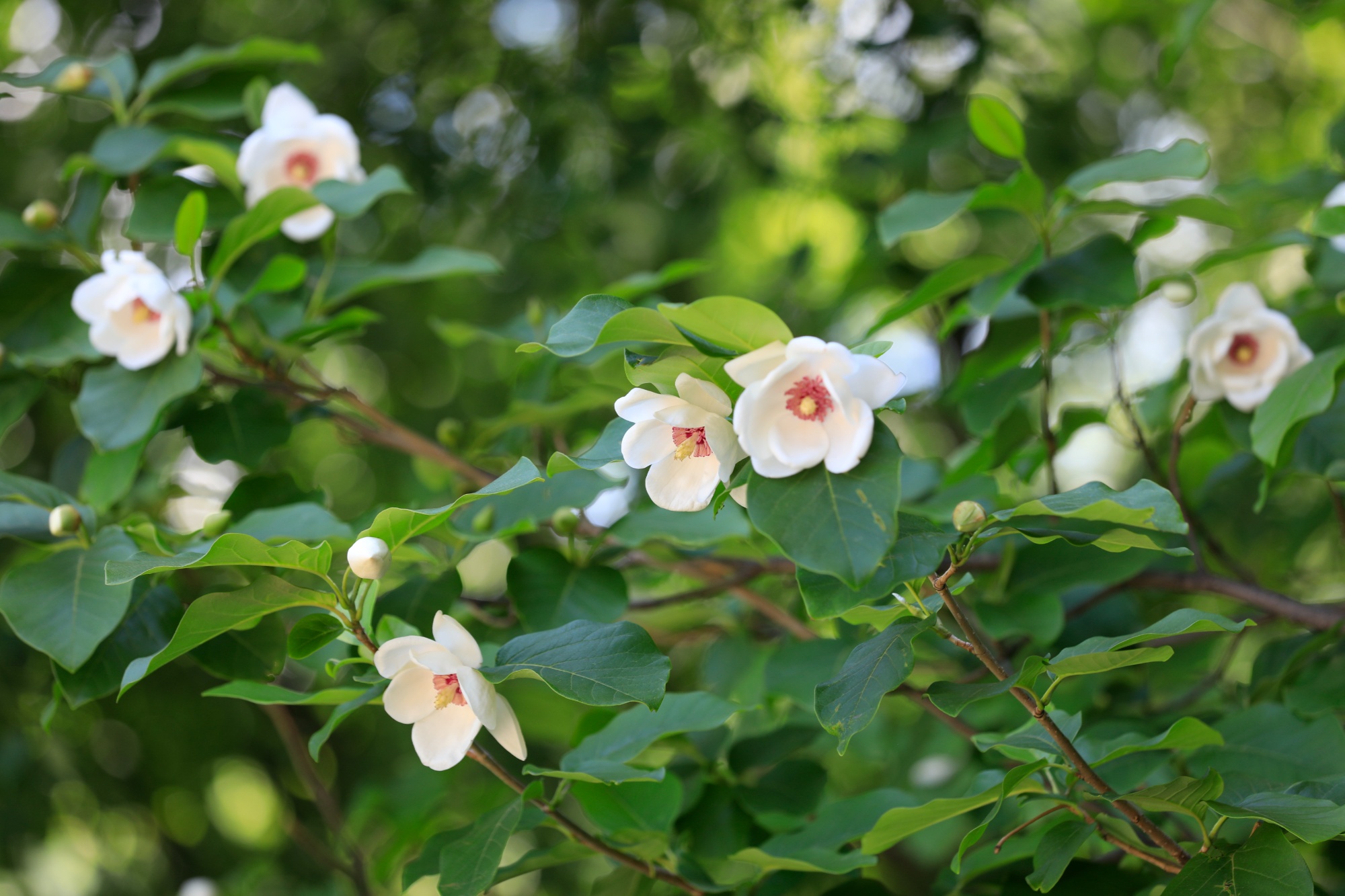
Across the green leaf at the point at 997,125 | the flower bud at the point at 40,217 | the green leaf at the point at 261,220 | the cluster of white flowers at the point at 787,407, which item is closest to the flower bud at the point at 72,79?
the flower bud at the point at 40,217

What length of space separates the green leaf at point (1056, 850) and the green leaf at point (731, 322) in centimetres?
66

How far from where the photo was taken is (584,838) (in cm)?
126

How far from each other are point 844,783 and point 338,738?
6.03 feet

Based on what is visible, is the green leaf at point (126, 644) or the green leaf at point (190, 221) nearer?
the green leaf at point (126, 644)

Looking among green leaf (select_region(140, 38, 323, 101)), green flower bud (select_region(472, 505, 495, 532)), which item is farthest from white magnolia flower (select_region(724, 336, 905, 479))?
green leaf (select_region(140, 38, 323, 101))

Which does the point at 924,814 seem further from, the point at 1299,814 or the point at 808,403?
the point at 808,403

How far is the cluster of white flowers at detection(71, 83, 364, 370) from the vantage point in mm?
1507

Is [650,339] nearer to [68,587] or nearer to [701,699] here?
[701,699]

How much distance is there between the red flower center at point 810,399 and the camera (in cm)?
91

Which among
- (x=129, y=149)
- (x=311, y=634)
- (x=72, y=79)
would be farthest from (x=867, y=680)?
(x=72, y=79)

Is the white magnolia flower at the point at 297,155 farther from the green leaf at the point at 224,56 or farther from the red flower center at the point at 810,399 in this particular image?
the red flower center at the point at 810,399

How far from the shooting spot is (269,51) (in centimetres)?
183

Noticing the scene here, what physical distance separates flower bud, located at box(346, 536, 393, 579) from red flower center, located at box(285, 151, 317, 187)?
38.7 inches

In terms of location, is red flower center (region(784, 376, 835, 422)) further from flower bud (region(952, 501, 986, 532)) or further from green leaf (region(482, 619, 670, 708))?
green leaf (region(482, 619, 670, 708))
